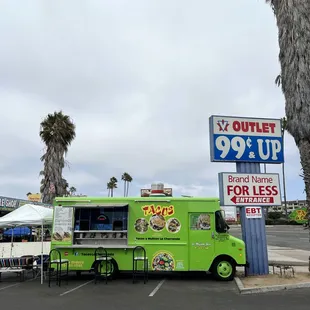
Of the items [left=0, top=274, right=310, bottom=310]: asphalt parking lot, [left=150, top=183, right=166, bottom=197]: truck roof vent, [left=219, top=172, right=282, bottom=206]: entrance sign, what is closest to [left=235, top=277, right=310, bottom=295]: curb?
[left=0, top=274, right=310, bottom=310]: asphalt parking lot

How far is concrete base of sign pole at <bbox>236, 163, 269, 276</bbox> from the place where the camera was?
12.7m

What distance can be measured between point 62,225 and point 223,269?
18.3 ft

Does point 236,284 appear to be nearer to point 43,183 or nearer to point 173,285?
point 173,285

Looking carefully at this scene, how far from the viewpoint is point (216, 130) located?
43.4 ft

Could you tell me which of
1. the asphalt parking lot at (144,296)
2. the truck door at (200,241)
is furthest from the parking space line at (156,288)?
the truck door at (200,241)

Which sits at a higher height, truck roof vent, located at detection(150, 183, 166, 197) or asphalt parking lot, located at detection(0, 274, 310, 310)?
truck roof vent, located at detection(150, 183, 166, 197)

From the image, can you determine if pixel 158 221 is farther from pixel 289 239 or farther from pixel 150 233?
pixel 289 239

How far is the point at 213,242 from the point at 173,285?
6.32 feet

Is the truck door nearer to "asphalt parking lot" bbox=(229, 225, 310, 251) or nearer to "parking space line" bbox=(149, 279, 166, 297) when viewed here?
"parking space line" bbox=(149, 279, 166, 297)

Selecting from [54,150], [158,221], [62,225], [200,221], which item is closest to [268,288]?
[200,221]

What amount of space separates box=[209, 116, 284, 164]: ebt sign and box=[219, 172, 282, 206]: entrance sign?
0.60m

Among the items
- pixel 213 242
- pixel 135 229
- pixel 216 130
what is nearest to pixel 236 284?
pixel 213 242

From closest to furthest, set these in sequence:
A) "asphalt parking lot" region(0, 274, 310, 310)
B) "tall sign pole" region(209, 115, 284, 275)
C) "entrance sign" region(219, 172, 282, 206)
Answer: "asphalt parking lot" region(0, 274, 310, 310) < "tall sign pole" region(209, 115, 284, 275) < "entrance sign" region(219, 172, 282, 206)

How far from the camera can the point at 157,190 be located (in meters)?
13.4
